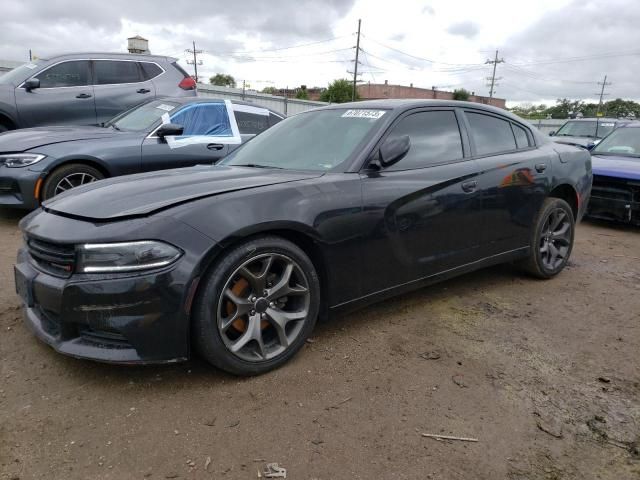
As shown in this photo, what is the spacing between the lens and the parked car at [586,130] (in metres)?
11.5

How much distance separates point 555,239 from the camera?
4516mm

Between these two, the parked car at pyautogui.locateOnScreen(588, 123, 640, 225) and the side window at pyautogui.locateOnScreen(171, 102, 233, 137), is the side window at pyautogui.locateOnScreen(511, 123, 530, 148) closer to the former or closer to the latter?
the parked car at pyautogui.locateOnScreen(588, 123, 640, 225)

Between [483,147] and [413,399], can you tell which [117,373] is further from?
[483,147]

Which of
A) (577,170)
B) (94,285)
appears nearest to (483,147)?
(577,170)

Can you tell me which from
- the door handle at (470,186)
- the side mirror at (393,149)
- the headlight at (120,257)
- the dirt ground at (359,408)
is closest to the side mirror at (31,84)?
the dirt ground at (359,408)

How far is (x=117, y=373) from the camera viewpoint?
8.54ft

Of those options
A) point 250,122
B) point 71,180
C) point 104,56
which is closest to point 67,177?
point 71,180

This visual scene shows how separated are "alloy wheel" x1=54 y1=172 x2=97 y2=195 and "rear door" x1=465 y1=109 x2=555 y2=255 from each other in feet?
12.9

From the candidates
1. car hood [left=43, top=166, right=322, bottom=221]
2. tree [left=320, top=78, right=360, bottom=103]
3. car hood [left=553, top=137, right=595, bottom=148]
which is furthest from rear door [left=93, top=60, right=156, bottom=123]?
tree [left=320, top=78, right=360, bottom=103]

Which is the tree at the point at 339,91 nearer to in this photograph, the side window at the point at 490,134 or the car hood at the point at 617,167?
the car hood at the point at 617,167

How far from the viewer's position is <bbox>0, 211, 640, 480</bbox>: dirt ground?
2.02 meters

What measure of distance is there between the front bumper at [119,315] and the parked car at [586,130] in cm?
1121

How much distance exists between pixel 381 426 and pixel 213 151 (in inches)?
179

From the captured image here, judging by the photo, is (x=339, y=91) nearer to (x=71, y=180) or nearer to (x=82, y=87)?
(x=82, y=87)
